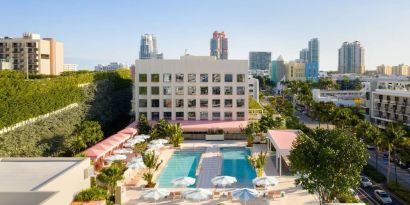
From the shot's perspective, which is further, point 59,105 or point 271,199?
point 59,105

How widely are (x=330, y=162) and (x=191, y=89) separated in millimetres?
39413

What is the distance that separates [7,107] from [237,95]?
3554 cm

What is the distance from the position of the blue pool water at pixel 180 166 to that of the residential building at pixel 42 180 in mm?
10968

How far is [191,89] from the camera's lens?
6272cm

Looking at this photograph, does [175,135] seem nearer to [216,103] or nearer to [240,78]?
[216,103]

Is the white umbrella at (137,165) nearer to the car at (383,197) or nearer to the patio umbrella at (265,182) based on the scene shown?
the patio umbrella at (265,182)

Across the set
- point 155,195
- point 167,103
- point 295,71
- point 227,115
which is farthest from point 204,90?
point 295,71

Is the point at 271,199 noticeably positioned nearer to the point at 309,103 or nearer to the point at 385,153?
the point at 385,153

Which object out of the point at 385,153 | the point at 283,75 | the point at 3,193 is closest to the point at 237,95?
the point at 385,153

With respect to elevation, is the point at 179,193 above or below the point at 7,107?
below

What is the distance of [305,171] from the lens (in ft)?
86.3

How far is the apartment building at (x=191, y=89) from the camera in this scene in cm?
6234

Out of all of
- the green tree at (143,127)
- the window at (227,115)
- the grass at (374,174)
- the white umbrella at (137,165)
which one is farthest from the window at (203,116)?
the grass at (374,174)

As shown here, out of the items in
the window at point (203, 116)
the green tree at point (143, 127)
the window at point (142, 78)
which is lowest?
the green tree at point (143, 127)
